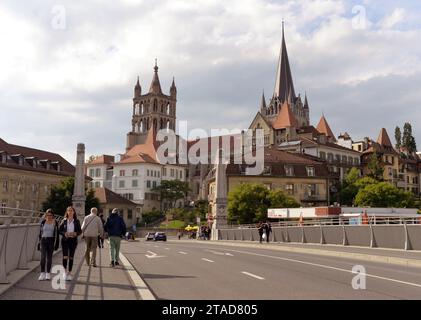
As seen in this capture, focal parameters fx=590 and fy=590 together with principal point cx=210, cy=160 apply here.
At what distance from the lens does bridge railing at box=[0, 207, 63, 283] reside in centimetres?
1242

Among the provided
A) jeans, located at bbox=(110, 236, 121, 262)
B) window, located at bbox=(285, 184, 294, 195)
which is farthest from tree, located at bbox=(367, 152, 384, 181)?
jeans, located at bbox=(110, 236, 121, 262)

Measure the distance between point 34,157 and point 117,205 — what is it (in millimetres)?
23003

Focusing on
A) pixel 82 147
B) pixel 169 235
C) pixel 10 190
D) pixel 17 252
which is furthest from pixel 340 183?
pixel 17 252

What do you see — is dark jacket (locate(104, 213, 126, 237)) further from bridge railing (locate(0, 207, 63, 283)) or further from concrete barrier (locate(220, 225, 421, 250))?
concrete barrier (locate(220, 225, 421, 250))

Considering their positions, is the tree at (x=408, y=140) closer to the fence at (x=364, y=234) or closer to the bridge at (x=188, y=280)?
the fence at (x=364, y=234)

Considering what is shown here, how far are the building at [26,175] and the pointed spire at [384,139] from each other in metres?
76.8

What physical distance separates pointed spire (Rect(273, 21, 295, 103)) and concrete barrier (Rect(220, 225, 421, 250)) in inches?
5154

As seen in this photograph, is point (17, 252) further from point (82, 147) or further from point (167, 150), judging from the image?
point (167, 150)

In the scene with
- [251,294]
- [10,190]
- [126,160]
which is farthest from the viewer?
[126,160]

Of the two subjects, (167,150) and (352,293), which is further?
(167,150)

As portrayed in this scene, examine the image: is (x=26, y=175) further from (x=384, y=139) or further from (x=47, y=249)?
(x=47, y=249)

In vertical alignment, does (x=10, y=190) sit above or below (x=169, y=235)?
above
